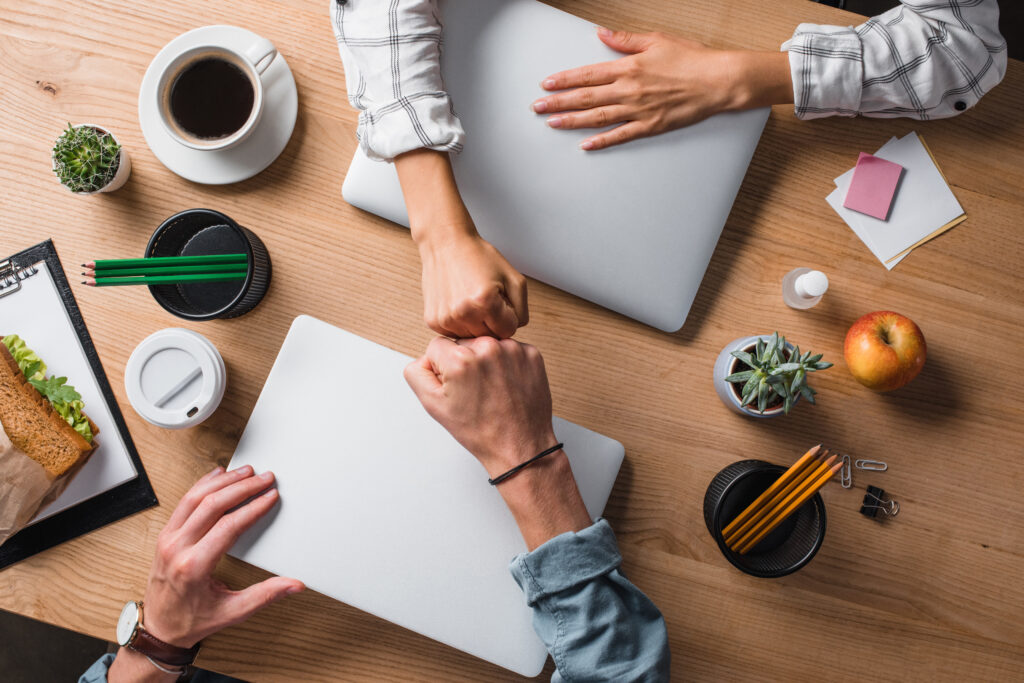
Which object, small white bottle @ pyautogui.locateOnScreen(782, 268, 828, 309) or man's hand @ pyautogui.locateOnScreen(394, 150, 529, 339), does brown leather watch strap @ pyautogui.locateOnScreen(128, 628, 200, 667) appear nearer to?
man's hand @ pyautogui.locateOnScreen(394, 150, 529, 339)

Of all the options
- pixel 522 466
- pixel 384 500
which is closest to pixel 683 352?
pixel 522 466

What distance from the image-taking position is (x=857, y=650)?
2.46 feet

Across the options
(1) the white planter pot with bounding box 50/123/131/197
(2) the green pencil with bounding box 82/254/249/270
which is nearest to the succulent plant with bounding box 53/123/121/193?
(1) the white planter pot with bounding box 50/123/131/197

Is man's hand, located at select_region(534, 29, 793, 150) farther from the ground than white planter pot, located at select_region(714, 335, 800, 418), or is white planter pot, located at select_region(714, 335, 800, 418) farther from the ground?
man's hand, located at select_region(534, 29, 793, 150)

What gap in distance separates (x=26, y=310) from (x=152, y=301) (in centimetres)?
16

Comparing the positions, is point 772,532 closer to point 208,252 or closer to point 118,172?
point 208,252

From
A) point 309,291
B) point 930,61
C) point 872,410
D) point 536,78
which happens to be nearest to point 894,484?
point 872,410

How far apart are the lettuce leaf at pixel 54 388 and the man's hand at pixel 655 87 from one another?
26.9 inches

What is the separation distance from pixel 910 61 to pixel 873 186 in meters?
0.15

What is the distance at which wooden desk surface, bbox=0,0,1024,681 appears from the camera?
29.5 inches

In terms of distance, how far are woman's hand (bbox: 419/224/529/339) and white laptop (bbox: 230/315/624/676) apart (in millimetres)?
88

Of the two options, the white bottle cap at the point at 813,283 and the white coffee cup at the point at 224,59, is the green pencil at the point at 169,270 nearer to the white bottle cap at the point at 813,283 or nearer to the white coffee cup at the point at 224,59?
the white coffee cup at the point at 224,59

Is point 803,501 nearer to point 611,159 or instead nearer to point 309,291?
point 611,159

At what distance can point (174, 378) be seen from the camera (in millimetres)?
718
